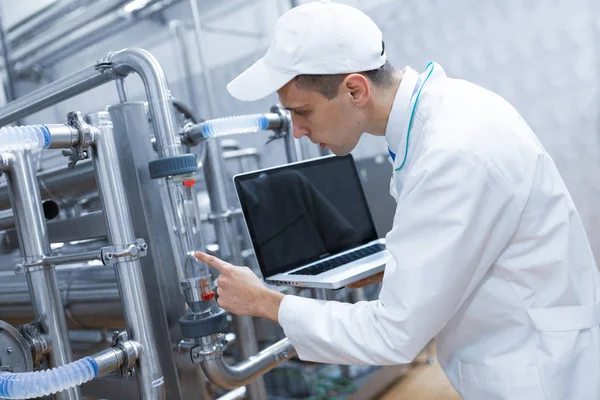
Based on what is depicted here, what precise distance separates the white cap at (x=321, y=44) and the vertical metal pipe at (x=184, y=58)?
76.1 inches

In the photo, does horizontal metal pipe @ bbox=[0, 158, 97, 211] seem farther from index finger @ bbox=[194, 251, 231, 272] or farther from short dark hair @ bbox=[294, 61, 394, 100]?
short dark hair @ bbox=[294, 61, 394, 100]

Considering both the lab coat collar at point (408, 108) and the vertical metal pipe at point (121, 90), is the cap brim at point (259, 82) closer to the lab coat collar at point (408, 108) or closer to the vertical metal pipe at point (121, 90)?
the lab coat collar at point (408, 108)

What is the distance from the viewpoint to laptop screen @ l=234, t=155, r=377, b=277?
1.24 meters

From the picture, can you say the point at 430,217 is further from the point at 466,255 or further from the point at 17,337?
the point at 17,337

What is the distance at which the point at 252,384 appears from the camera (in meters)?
1.50

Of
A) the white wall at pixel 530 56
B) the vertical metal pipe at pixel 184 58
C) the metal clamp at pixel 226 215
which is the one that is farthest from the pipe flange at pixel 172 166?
the vertical metal pipe at pixel 184 58

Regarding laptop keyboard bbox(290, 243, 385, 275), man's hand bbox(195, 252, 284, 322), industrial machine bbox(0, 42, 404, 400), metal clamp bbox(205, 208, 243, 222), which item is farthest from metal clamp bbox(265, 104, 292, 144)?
man's hand bbox(195, 252, 284, 322)

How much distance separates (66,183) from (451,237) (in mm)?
1151

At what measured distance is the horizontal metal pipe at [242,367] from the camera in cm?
107

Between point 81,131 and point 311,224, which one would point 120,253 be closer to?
point 81,131

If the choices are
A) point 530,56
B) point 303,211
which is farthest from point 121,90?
point 530,56

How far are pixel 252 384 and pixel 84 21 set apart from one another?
206 centimetres

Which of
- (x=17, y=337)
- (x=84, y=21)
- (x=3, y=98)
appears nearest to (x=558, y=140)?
(x=17, y=337)

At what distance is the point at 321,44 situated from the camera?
803mm
